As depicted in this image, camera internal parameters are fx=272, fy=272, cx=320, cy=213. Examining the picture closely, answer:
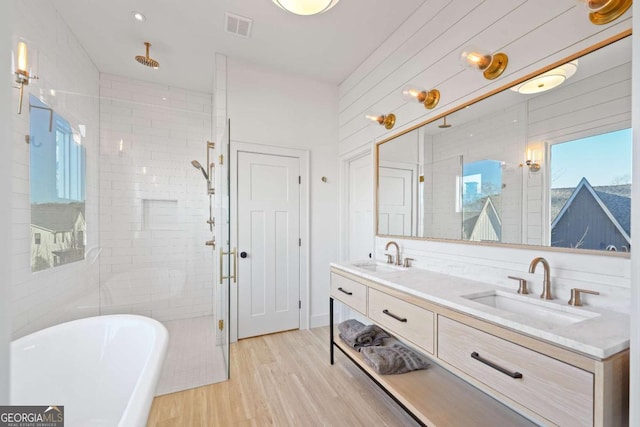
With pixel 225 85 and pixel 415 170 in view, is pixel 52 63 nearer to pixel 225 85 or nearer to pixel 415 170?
pixel 225 85

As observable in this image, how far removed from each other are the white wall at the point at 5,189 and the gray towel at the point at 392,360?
195 cm

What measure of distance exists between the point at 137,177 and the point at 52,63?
1.25 metres

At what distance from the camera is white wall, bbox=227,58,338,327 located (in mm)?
2924

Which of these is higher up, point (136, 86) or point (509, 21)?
point (136, 86)

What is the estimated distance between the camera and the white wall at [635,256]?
654 mm

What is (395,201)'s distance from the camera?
8.32 ft

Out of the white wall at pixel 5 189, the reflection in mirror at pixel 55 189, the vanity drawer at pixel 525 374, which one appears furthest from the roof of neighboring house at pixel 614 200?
the reflection in mirror at pixel 55 189

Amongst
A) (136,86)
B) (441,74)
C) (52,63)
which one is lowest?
(441,74)

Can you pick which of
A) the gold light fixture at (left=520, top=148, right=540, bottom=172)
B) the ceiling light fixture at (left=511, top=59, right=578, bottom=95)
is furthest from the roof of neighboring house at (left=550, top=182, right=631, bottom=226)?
the ceiling light fixture at (left=511, top=59, right=578, bottom=95)

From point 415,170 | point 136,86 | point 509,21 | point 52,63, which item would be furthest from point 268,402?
point 136,86

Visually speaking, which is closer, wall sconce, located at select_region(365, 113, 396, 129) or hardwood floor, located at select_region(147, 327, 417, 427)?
hardwood floor, located at select_region(147, 327, 417, 427)

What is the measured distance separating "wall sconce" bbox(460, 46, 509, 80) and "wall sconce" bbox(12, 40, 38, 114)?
2605mm

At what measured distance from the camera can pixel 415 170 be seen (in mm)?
2303

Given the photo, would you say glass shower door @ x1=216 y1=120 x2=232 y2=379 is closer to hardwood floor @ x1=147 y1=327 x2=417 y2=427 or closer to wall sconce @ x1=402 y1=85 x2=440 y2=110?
hardwood floor @ x1=147 y1=327 x2=417 y2=427
